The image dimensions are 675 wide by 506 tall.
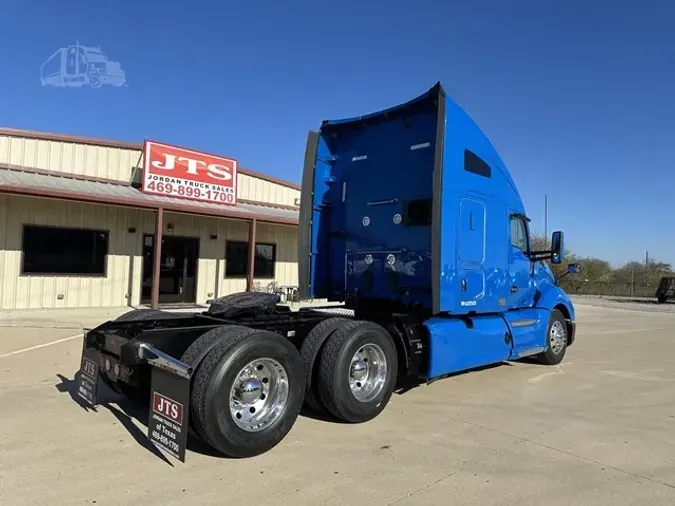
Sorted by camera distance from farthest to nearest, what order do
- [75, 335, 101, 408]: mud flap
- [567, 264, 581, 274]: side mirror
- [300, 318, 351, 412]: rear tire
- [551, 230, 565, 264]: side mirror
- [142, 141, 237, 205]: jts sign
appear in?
[142, 141, 237, 205]: jts sign < [567, 264, 581, 274]: side mirror < [551, 230, 565, 264]: side mirror < [300, 318, 351, 412]: rear tire < [75, 335, 101, 408]: mud flap

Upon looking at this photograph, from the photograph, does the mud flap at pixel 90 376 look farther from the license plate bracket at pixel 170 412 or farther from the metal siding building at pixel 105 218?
the metal siding building at pixel 105 218

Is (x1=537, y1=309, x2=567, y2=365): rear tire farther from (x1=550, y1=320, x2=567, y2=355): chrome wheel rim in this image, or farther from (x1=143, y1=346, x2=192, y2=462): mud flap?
(x1=143, y1=346, x2=192, y2=462): mud flap


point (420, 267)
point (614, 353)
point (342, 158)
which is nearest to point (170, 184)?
point (342, 158)

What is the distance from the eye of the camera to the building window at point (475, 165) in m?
6.32

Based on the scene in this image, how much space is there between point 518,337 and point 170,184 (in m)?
11.6

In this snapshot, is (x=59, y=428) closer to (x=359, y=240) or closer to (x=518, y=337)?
(x=359, y=240)

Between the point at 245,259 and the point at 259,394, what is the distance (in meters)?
14.1

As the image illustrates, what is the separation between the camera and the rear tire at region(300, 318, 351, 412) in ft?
16.2

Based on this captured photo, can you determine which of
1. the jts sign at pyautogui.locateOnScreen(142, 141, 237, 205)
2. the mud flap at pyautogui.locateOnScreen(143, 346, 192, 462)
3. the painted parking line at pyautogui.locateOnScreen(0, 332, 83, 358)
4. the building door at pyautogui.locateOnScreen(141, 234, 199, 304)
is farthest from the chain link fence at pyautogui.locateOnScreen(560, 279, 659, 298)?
the mud flap at pyautogui.locateOnScreen(143, 346, 192, 462)

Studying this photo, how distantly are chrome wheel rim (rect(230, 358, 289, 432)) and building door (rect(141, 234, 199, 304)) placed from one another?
40.4 ft

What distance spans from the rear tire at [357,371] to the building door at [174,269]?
11.9 metres

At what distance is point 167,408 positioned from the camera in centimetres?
387

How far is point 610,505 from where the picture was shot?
11.2 feet

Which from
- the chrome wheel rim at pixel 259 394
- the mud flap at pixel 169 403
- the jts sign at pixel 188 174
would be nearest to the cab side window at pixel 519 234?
the chrome wheel rim at pixel 259 394
